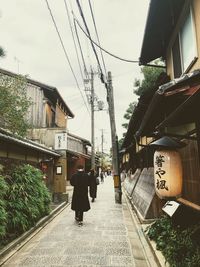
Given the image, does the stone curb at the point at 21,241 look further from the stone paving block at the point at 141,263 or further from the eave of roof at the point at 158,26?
the eave of roof at the point at 158,26

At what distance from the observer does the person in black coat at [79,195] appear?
11.5 metres

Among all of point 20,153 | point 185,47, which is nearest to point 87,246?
point 20,153

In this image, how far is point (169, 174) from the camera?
18.4 feet

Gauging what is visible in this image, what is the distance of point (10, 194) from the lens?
9578 millimetres

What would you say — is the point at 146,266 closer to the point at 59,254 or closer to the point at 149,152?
the point at 59,254

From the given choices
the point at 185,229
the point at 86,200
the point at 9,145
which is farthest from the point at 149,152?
the point at 185,229

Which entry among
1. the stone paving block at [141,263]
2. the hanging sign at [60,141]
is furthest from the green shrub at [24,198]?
the hanging sign at [60,141]

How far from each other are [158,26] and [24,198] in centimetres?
802

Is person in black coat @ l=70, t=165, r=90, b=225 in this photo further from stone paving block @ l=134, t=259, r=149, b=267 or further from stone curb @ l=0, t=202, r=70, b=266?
stone paving block @ l=134, t=259, r=149, b=267

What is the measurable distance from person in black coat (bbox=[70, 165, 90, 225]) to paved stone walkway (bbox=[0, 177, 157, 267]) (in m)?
0.61

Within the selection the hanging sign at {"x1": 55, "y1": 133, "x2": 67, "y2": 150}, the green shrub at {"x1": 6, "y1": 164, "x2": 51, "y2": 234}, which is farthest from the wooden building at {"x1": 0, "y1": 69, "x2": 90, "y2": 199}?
the green shrub at {"x1": 6, "y1": 164, "x2": 51, "y2": 234}

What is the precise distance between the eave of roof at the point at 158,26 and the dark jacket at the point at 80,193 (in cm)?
592

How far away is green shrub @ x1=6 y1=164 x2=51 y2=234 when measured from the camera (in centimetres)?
923

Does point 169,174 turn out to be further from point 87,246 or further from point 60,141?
point 60,141
